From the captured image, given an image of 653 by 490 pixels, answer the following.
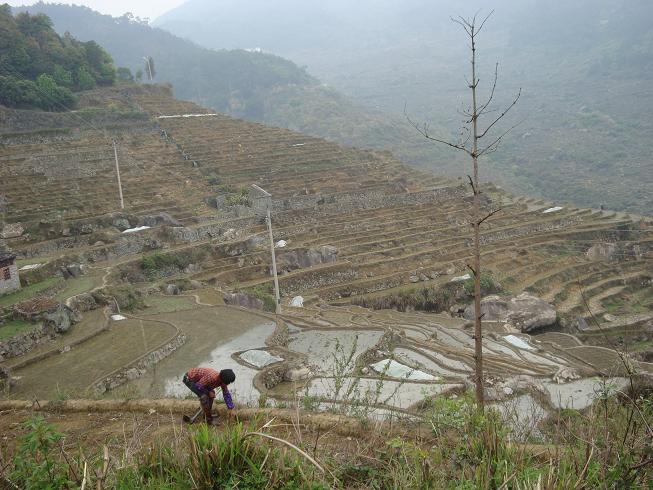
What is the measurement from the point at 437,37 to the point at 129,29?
9521 cm

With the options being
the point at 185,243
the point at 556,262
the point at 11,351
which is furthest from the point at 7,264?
the point at 556,262

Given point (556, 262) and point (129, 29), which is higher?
point (129, 29)

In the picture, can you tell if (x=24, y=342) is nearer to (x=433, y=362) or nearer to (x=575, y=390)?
(x=433, y=362)

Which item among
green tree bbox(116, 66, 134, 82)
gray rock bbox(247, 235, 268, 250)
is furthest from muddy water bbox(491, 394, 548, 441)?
green tree bbox(116, 66, 134, 82)

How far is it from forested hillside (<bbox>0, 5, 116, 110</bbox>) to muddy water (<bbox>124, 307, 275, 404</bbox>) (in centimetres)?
3557

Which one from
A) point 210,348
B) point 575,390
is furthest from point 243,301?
point 575,390

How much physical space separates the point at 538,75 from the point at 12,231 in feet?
382

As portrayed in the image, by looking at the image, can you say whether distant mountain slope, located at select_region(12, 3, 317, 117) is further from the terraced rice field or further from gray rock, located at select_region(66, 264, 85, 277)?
gray rock, located at select_region(66, 264, 85, 277)

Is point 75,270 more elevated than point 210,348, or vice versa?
point 75,270

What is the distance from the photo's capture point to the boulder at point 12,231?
86.4 feet

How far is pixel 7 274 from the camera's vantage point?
1830 centimetres

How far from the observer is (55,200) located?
102ft

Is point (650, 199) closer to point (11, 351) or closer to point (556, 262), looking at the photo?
point (556, 262)

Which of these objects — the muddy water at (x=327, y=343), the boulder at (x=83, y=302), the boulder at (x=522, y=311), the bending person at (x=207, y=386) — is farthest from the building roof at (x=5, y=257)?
the boulder at (x=522, y=311)
